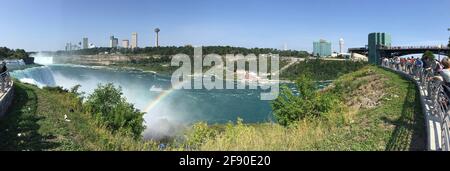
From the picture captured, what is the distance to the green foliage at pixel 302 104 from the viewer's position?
1786 centimetres

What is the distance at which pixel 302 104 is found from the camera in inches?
774

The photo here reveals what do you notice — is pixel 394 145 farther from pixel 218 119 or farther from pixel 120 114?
pixel 218 119

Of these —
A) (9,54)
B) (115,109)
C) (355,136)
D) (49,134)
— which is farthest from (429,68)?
(9,54)

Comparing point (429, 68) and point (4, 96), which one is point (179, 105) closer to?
point (4, 96)

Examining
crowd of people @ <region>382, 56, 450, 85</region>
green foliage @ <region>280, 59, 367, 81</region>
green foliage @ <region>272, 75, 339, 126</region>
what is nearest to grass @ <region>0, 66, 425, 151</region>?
crowd of people @ <region>382, 56, 450, 85</region>

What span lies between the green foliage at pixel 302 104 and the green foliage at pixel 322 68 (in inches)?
2062

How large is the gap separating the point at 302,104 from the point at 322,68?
244 feet

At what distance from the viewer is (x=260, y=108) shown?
217 ft

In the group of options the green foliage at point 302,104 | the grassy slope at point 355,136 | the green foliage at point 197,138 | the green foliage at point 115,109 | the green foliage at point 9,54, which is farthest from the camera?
the green foliage at point 9,54

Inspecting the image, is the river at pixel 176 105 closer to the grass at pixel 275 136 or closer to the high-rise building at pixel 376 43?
the high-rise building at pixel 376 43

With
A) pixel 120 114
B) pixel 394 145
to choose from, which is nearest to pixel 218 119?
pixel 120 114

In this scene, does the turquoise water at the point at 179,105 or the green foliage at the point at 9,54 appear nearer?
the turquoise water at the point at 179,105

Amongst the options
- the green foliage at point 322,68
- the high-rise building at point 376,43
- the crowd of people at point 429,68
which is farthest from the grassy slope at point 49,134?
the green foliage at point 322,68
